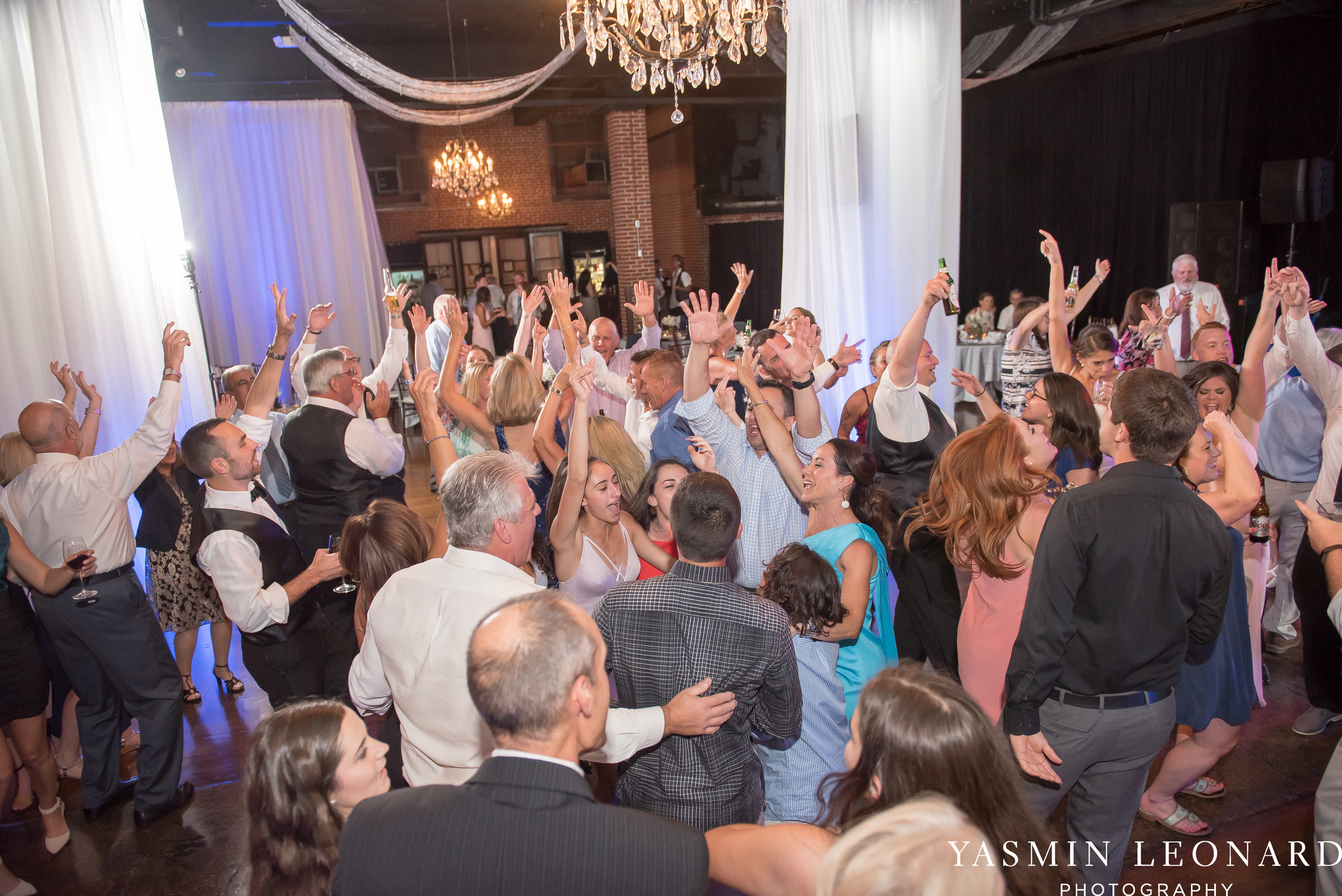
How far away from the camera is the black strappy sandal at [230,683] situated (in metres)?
3.94

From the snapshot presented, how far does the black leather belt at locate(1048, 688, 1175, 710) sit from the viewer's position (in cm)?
193

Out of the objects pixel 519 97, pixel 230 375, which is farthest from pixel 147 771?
pixel 519 97

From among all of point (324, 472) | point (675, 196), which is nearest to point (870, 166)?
point (324, 472)

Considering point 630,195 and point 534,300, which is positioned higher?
point 630,195

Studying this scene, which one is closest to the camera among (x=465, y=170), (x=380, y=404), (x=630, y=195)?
(x=380, y=404)

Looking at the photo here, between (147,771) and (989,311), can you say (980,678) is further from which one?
(989,311)

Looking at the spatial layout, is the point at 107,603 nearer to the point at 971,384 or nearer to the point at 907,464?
the point at 907,464

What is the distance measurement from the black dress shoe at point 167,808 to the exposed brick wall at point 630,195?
11.6 m

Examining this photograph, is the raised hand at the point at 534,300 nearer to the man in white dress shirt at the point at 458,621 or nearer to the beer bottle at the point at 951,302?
the beer bottle at the point at 951,302

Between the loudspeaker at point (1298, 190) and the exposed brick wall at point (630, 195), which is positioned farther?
the exposed brick wall at point (630, 195)

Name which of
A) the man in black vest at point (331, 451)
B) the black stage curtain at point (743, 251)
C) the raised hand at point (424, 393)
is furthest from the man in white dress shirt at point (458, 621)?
the black stage curtain at point (743, 251)

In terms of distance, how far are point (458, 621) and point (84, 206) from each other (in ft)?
10.6

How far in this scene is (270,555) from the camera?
2.64 metres

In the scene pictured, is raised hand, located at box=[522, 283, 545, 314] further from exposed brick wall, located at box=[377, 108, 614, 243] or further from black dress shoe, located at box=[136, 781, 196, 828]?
exposed brick wall, located at box=[377, 108, 614, 243]
